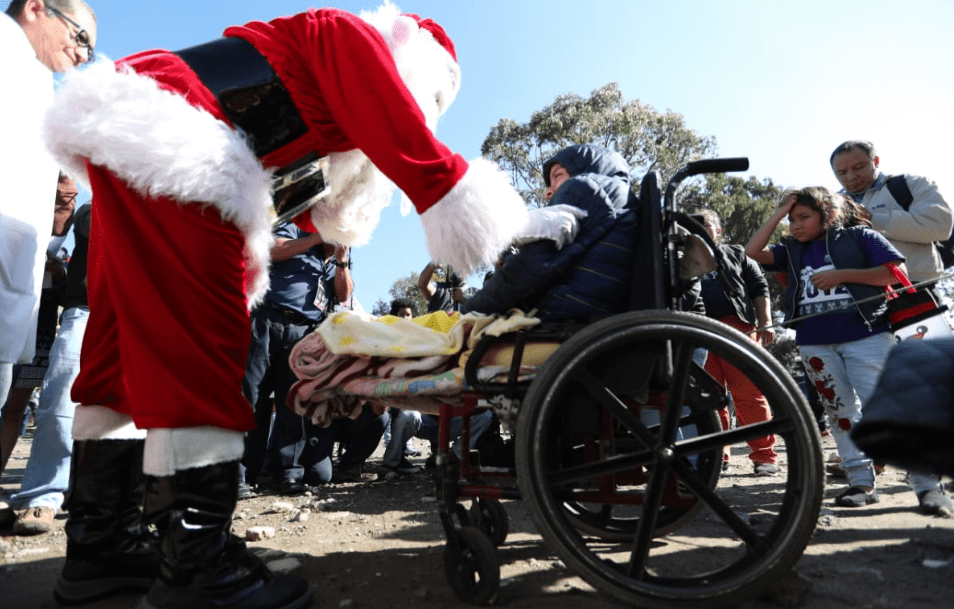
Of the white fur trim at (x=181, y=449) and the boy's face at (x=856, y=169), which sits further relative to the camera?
the boy's face at (x=856, y=169)

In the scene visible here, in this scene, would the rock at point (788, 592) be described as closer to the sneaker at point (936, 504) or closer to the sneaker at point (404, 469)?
the sneaker at point (936, 504)

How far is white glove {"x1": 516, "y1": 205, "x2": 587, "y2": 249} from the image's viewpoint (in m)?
1.76

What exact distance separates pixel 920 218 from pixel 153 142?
3742mm

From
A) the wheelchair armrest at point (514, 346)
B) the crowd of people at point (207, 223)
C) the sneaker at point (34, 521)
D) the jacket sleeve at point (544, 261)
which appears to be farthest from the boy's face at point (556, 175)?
the sneaker at point (34, 521)

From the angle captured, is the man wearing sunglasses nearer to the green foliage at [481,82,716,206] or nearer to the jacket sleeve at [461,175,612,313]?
the jacket sleeve at [461,175,612,313]

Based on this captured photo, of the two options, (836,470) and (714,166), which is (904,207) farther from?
(714,166)

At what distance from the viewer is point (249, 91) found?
1717 millimetres

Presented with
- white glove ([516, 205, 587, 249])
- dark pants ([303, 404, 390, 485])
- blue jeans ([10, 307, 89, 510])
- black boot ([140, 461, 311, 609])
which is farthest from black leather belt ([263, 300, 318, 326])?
white glove ([516, 205, 587, 249])

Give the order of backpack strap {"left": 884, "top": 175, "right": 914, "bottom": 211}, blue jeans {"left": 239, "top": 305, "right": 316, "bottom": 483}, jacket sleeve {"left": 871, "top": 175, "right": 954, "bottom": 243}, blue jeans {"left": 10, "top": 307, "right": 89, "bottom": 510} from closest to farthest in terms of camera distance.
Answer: blue jeans {"left": 10, "top": 307, "right": 89, "bottom": 510} < jacket sleeve {"left": 871, "top": 175, "right": 954, "bottom": 243} < backpack strap {"left": 884, "top": 175, "right": 914, "bottom": 211} < blue jeans {"left": 239, "top": 305, "right": 316, "bottom": 483}

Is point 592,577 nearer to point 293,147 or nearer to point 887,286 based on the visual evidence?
point 293,147

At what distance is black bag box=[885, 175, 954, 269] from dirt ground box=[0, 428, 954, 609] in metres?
1.45

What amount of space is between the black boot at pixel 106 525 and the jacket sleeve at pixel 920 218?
382 cm

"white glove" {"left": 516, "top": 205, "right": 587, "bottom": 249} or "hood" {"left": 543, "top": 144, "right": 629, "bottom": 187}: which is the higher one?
"hood" {"left": 543, "top": 144, "right": 629, "bottom": 187}

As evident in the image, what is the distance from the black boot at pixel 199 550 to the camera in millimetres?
1506
